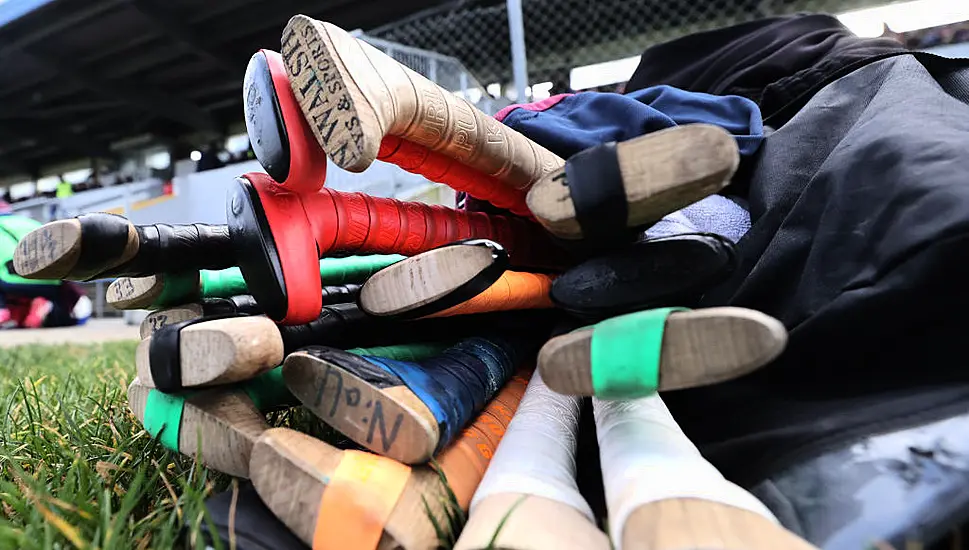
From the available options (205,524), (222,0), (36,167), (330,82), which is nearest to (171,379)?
(205,524)

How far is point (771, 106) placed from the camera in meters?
0.70

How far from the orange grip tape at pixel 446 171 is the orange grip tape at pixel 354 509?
0.23 m

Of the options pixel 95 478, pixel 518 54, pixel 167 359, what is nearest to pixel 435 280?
pixel 167 359

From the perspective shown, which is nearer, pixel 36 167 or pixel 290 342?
pixel 290 342

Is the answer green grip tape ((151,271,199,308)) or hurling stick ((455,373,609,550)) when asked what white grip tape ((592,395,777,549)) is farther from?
green grip tape ((151,271,199,308))

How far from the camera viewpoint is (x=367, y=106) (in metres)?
0.37

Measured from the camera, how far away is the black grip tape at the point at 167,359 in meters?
0.36

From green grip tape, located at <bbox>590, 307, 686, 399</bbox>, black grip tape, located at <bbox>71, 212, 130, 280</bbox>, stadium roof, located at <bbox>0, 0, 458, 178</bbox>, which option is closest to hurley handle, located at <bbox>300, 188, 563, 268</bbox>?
black grip tape, located at <bbox>71, 212, 130, 280</bbox>

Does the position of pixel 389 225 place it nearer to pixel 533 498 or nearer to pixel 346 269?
pixel 346 269

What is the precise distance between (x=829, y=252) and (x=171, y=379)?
17.2 inches

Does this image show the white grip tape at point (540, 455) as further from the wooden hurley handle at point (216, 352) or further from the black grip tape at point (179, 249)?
the black grip tape at point (179, 249)

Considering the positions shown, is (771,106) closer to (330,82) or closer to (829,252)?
(829,252)

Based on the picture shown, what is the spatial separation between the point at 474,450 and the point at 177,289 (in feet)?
1.02

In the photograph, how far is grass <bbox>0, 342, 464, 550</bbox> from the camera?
1.03 feet
